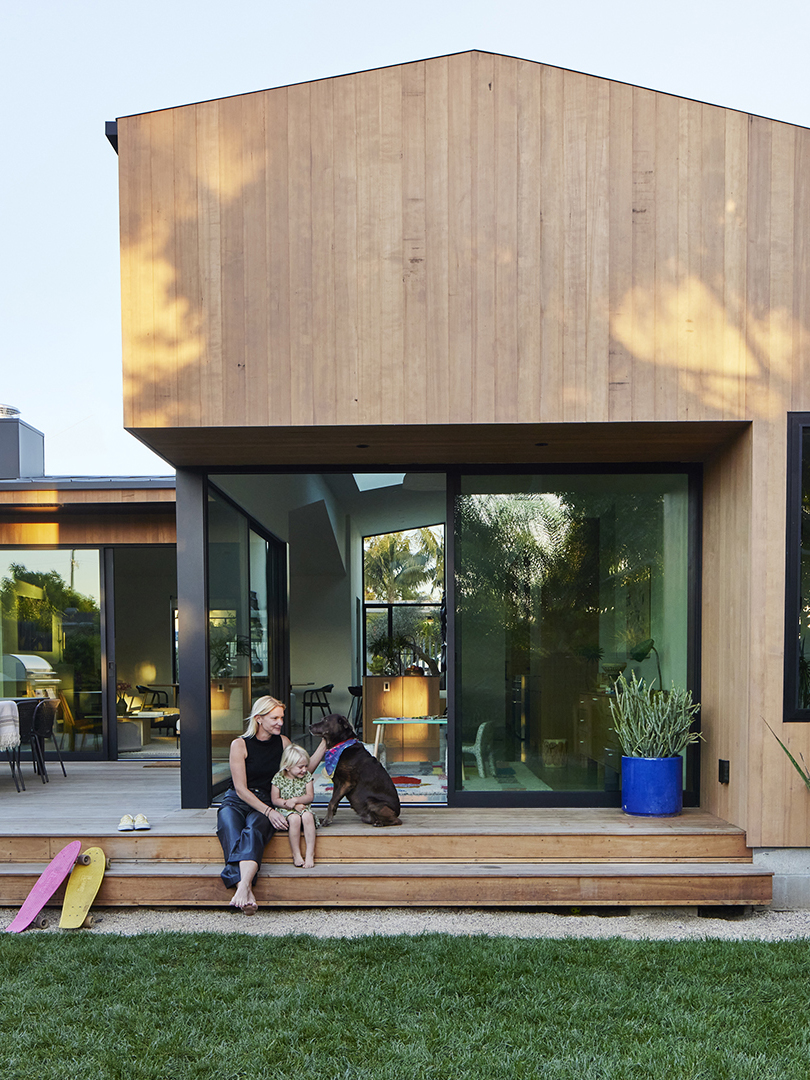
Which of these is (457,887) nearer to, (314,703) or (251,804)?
(251,804)

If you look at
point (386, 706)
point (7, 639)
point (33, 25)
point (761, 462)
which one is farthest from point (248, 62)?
point (761, 462)

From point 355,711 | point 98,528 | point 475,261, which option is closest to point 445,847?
point 475,261

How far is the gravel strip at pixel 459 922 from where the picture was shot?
397cm

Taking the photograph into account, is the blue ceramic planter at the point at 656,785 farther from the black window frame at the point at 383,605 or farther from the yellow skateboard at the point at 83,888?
the black window frame at the point at 383,605

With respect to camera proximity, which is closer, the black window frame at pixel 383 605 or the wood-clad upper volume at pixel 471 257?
the wood-clad upper volume at pixel 471 257

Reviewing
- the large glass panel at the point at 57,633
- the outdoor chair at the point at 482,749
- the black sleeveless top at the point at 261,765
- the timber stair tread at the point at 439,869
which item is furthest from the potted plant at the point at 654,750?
the large glass panel at the point at 57,633

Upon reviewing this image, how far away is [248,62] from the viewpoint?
55.6ft

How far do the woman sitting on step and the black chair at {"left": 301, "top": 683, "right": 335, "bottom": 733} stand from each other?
6570 mm

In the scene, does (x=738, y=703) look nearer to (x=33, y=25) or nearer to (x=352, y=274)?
(x=352, y=274)

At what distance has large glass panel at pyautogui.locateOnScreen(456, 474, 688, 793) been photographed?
5.21 metres

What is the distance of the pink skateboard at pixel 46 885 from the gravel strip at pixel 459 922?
129 mm

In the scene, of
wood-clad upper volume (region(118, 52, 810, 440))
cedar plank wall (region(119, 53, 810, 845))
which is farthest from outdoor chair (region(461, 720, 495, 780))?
wood-clad upper volume (region(118, 52, 810, 440))

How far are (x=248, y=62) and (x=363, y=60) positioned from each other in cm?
254

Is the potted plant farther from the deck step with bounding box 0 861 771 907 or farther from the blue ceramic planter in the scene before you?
the deck step with bounding box 0 861 771 907
